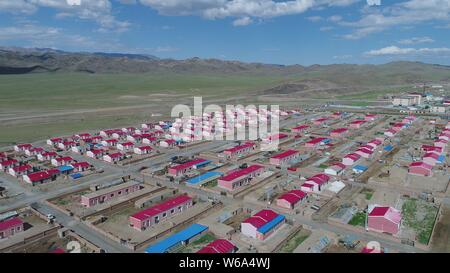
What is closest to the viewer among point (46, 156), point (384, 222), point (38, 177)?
point (384, 222)

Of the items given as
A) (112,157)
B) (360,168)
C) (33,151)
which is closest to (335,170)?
(360,168)

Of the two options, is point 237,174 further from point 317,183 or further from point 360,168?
point 360,168

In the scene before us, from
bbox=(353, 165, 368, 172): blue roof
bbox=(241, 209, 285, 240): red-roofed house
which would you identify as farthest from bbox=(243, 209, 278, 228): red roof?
bbox=(353, 165, 368, 172): blue roof

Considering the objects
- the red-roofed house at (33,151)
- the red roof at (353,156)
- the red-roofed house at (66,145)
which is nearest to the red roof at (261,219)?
the red roof at (353,156)

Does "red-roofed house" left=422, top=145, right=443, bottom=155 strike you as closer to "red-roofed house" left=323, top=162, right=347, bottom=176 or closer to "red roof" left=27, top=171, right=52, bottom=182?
"red-roofed house" left=323, top=162, right=347, bottom=176

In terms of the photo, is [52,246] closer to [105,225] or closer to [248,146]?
[105,225]

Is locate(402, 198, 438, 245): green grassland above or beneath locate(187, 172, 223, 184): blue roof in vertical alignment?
beneath
